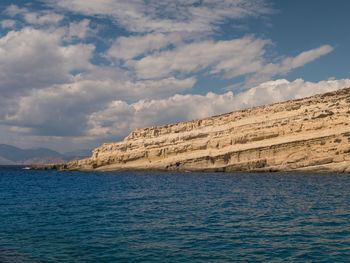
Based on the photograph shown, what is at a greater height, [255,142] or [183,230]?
[255,142]

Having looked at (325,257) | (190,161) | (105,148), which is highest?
(105,148)

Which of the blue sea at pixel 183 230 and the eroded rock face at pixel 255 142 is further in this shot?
the eroded rock face at pixel 255 142

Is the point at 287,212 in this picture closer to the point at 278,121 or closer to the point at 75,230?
the point at 75,230

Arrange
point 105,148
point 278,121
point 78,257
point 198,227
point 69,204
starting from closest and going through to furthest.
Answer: point 78,257 → point 198,227 → point 69,204 → point 278,121 → point 105,148

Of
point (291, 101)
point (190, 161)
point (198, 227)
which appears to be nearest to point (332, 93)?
point (291, 101)

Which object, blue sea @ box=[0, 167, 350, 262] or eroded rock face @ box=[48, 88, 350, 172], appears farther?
eroded rock face @ box=[48, 88, 350, 172]

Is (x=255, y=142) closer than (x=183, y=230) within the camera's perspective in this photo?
No

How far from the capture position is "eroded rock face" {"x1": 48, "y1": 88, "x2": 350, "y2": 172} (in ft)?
163

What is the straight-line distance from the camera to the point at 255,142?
187 feet

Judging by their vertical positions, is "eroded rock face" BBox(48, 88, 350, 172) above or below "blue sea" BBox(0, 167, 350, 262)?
above

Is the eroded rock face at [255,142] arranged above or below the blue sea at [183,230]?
above

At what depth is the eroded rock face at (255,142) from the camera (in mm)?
49531

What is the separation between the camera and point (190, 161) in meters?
63.6

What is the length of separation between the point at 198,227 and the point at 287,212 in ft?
19.9
